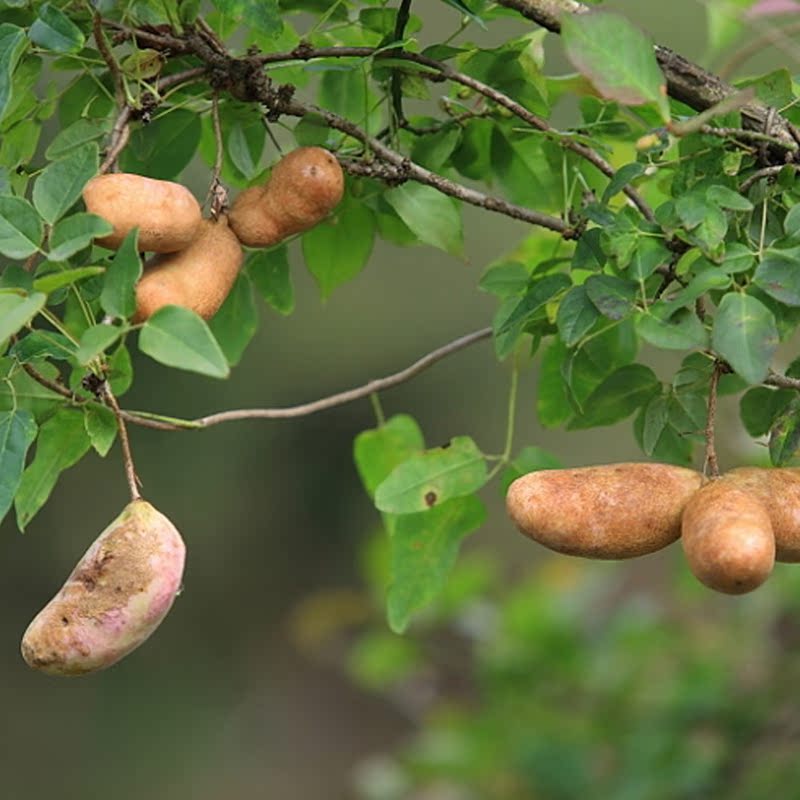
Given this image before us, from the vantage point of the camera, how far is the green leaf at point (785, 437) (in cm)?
62

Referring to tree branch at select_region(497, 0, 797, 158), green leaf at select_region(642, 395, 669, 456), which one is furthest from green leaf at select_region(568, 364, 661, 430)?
tree branch at select_region(497, 0, 797, 158)

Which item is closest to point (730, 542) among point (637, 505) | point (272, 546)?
point (637, 505)

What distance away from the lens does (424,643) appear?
5.84 ft

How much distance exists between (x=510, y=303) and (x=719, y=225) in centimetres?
14

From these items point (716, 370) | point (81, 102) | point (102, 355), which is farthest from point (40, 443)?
point (716, 370)

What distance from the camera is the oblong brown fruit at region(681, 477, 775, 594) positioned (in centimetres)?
52

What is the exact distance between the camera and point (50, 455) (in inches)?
25.1

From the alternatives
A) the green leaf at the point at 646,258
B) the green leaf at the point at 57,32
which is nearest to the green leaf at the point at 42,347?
the green leaf at the point at 57,32

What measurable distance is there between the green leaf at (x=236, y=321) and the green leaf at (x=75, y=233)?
0.29 metres

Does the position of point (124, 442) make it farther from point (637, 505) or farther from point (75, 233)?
point (637, 505)

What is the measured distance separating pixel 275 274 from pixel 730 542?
1.22 ft

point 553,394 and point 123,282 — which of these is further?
point 553,394

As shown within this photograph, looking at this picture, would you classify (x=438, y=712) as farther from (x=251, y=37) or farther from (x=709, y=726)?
(x=251, y=37)

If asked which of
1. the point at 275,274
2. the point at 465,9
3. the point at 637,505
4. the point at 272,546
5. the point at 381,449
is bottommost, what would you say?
the point at 272,546
